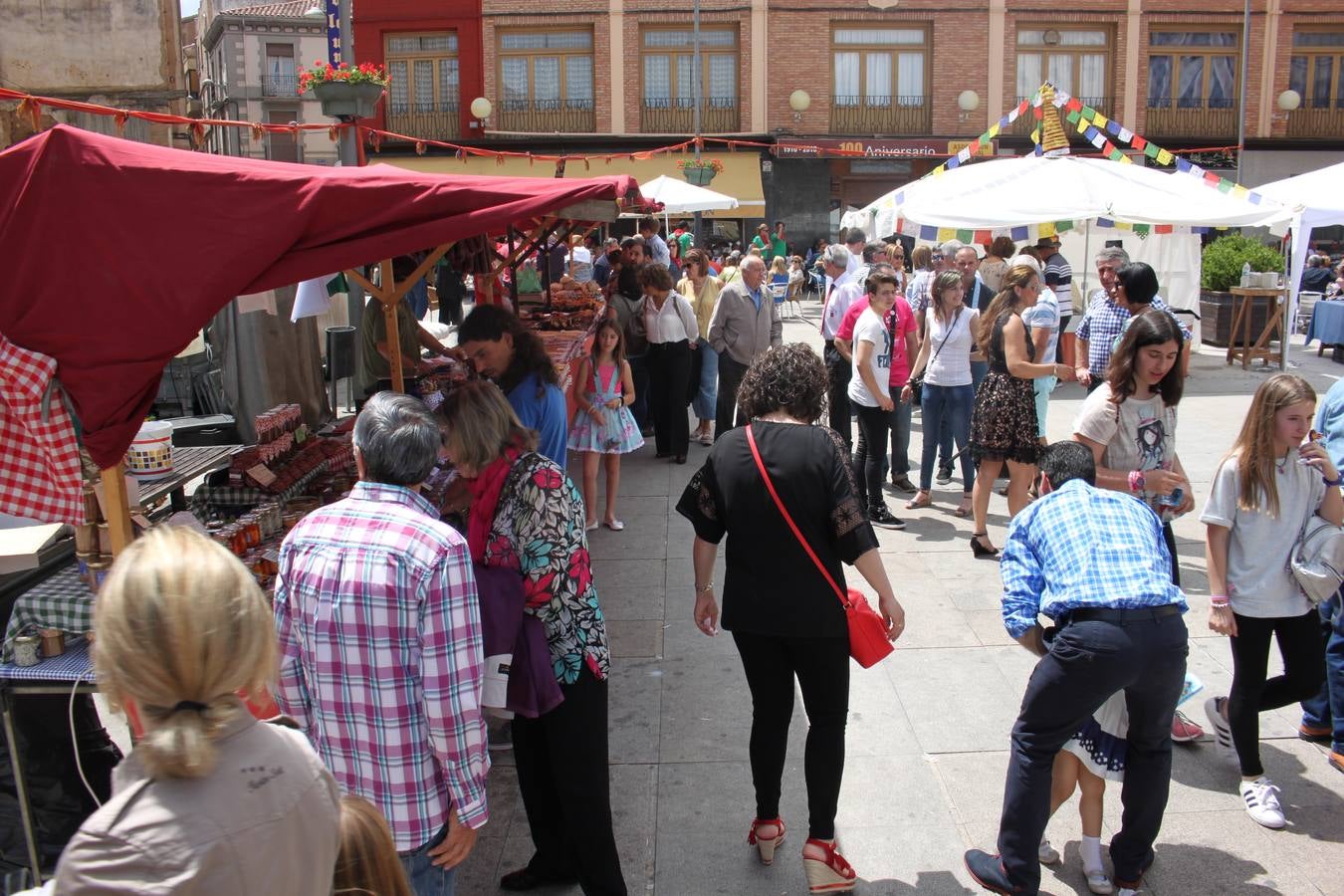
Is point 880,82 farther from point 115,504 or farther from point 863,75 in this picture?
point 115,504

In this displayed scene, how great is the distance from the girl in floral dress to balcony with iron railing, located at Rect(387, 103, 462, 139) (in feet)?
83.1

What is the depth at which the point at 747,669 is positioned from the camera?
370cm

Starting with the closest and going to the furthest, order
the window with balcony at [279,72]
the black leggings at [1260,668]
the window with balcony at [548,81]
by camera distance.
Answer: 1. the black leggings at [1260,668]
2. the window with balcony at [548,81]
3. the window with balcony at [279,72]

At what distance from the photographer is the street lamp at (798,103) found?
2986 centimetres

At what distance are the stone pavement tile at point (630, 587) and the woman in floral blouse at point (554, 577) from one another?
253cm

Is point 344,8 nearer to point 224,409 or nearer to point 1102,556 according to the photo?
point 224,409

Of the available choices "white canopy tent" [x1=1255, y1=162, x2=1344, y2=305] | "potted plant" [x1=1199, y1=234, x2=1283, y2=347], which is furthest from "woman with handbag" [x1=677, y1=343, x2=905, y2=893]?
"potted plant" [x1=1199, y1=234, x2=1283, y2=347]

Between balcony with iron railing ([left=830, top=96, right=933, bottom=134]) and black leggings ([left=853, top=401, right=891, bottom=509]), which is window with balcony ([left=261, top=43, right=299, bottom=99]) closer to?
balcony with iron railing ([left=830, top=96, right=933, bottom=134])

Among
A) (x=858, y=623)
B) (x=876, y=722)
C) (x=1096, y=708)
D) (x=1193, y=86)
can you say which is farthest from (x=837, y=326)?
(x=1193, y=86)

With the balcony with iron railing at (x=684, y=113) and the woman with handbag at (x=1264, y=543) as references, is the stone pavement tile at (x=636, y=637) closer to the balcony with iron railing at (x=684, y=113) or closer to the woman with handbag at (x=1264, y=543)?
the woman with handbag at (x=1264, y=543)

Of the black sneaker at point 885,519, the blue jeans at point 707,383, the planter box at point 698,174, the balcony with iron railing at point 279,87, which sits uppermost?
the balcony with iron railing at point 279,87

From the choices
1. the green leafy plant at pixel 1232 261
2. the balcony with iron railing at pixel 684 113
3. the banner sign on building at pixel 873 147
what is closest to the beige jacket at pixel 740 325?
the green leafy plant at pixel 1232 261

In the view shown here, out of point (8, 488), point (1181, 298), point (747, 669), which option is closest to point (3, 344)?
point (8, 488)

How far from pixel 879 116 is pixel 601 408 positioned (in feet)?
83.8
